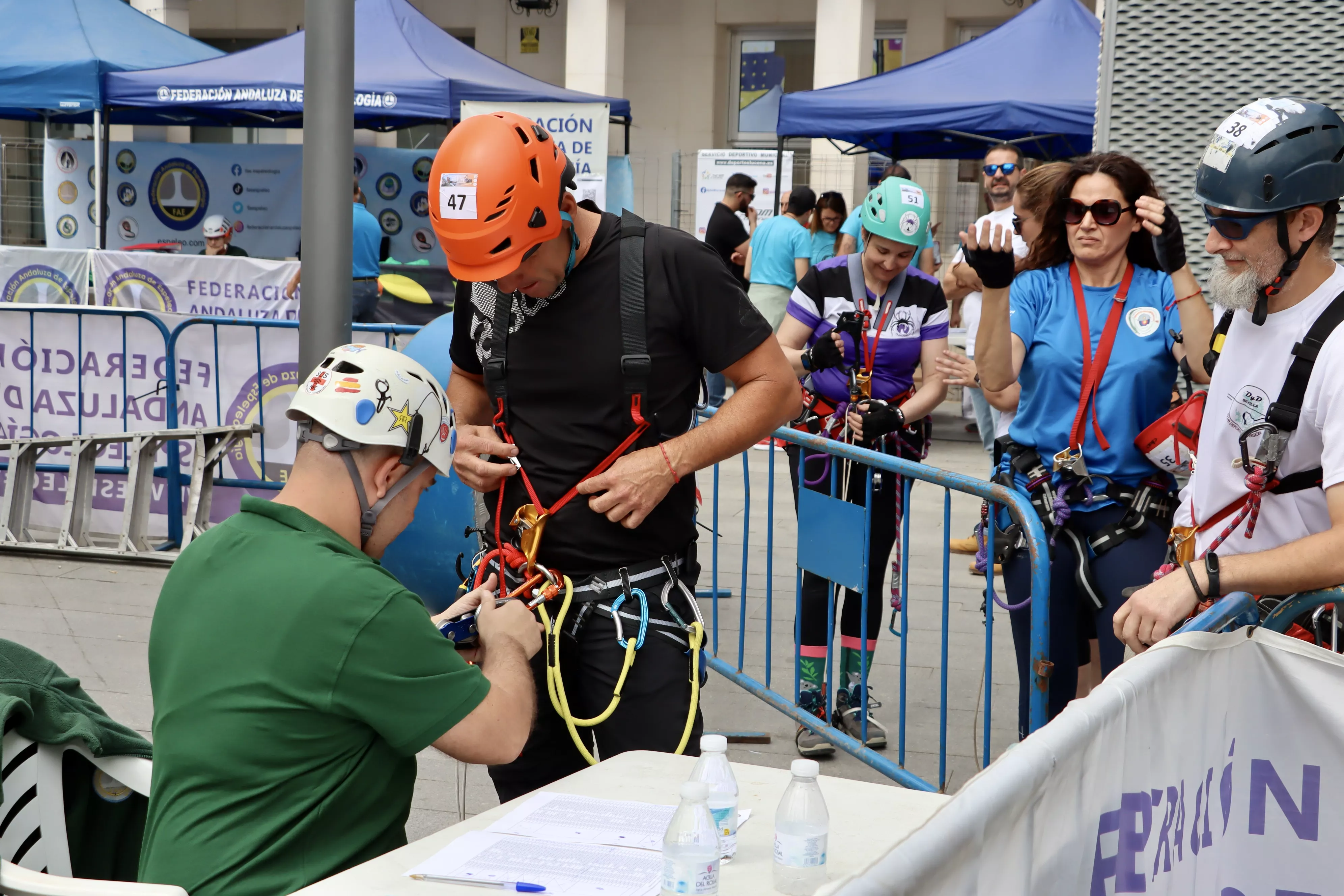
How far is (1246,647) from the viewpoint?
2.47 m

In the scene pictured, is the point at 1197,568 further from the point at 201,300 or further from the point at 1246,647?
the point at 201,300

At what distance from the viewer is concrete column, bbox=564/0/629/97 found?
60.3 ft

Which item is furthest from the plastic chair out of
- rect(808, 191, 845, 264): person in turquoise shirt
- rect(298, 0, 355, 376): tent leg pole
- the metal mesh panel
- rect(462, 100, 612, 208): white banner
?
rect(808, 191, 845, 264): person in turquoise shirt

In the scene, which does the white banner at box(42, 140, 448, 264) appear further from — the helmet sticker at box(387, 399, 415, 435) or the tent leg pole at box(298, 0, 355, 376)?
the helmet sticker at box(387, 399, 415, 435)

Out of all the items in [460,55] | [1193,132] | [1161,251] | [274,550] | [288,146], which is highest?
[460,55]

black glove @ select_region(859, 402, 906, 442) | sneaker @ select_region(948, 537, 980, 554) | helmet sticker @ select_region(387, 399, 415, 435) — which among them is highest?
helmet sticker @ select_region(387, 399, 415, 435)

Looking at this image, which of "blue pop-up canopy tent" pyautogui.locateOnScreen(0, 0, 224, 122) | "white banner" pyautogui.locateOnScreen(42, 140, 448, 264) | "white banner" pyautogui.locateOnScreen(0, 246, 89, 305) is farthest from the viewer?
"white banner" pyautogui.locateOnScreen(42, 140, 448, 264)

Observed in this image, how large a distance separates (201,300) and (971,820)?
36.5 ft

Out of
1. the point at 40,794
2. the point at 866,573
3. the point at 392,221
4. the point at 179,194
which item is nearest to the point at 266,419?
the point at 866,573

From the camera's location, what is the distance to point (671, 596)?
116 inches

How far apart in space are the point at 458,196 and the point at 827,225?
33.1 feet

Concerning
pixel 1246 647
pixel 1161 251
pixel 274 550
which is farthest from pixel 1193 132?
pixel 274 550

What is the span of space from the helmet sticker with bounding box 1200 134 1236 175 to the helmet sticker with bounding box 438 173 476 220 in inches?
61.6

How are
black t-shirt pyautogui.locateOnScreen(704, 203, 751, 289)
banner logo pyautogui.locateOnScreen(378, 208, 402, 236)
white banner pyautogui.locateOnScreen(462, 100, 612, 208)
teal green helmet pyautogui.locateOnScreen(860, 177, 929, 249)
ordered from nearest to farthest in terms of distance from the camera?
teal green helmet pyautogui.locateOnScreen(860, 177, 929, 249) < white banner pyautogui.locateOnScreen(462, 100, 612, 208) < black t-shirt pyautogui.locateOnScreen(704, 203, 751, 289) < banner logo pyautogui.locateOnScreen(378, 208, 402, 236)
